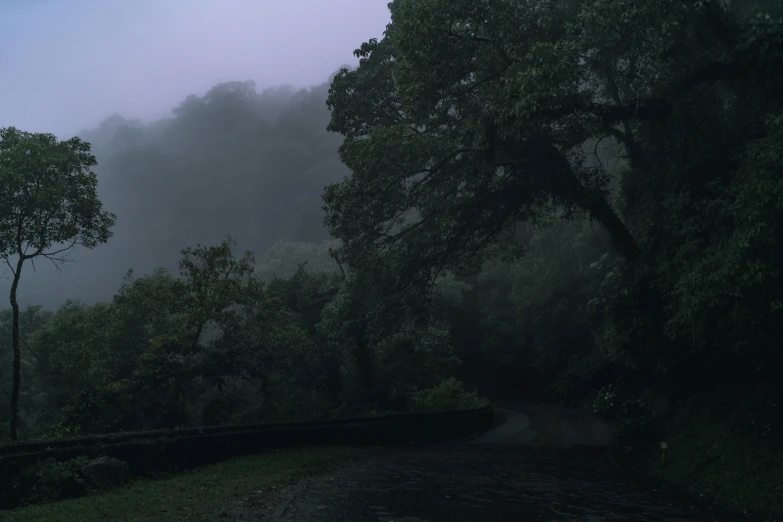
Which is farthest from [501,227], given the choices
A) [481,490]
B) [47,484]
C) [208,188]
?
[208,188]

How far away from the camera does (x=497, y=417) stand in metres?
33.7

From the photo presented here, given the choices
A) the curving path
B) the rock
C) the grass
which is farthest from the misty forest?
the grass

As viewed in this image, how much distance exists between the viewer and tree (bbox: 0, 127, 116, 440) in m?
20.8

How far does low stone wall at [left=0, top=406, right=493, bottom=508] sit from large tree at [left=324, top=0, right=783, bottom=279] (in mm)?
5427

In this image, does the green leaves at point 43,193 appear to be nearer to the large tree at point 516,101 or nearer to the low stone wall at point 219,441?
the large tree at point 516,101

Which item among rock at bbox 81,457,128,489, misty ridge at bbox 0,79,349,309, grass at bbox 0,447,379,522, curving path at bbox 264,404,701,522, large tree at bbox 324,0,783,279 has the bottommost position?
curving path at bbox 264,404,701,522

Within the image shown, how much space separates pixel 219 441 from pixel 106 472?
3939 mm

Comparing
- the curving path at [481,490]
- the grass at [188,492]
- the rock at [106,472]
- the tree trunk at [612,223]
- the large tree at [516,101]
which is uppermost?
the large tree at [516,101]

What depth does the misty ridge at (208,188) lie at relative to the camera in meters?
141

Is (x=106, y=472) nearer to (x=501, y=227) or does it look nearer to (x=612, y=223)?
(x=501, y=227)

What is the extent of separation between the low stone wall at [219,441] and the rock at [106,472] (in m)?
0.28

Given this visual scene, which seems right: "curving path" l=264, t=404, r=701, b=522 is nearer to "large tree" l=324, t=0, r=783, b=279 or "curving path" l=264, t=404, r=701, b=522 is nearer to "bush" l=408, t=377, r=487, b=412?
"large tree" l=324, t=0, r=783, b=279

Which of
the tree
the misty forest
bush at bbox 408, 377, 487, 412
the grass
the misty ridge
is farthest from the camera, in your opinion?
the misty ridge

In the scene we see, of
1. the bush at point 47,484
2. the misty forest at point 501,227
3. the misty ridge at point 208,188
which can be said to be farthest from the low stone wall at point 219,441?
the misty ridge at point 208,188
